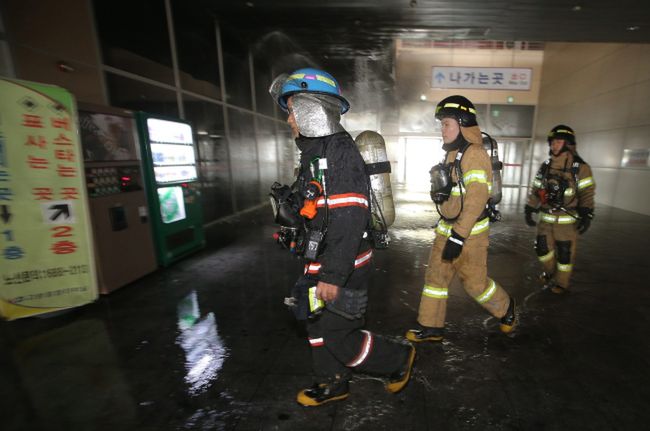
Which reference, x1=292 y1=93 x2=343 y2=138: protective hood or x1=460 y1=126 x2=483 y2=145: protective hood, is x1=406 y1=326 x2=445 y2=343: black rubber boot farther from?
x1=292 y1=93 x2=343 y2=138: protective hood

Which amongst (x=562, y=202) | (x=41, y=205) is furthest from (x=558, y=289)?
(x=41, y=205)

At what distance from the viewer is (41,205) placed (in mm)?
3020

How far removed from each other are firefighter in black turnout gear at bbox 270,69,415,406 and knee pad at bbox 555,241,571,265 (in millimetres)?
2655

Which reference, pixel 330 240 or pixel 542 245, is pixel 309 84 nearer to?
pixel 330 240

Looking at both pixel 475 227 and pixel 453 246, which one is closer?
pixel 453 246

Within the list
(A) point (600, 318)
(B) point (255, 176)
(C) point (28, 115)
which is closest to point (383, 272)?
(A) point (600, 318)

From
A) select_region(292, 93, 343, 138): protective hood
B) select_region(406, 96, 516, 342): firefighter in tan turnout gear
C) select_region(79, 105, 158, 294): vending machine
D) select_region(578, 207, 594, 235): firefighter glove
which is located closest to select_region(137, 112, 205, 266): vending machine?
select_region(79, 105, 158, 294): vending machine

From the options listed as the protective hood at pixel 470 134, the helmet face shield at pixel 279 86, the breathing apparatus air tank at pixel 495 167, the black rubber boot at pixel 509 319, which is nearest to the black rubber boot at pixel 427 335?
the black rubber boot at pixel 509 319

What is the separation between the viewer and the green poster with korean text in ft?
9.26

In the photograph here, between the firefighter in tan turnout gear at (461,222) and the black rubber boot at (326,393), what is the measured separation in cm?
94

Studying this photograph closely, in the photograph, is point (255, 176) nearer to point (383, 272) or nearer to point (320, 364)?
point (383, 272)

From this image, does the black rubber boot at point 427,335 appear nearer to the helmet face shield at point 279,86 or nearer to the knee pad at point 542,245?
the knee pad at point 542,245

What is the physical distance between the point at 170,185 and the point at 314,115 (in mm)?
3552

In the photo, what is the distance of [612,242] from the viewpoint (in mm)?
5684
